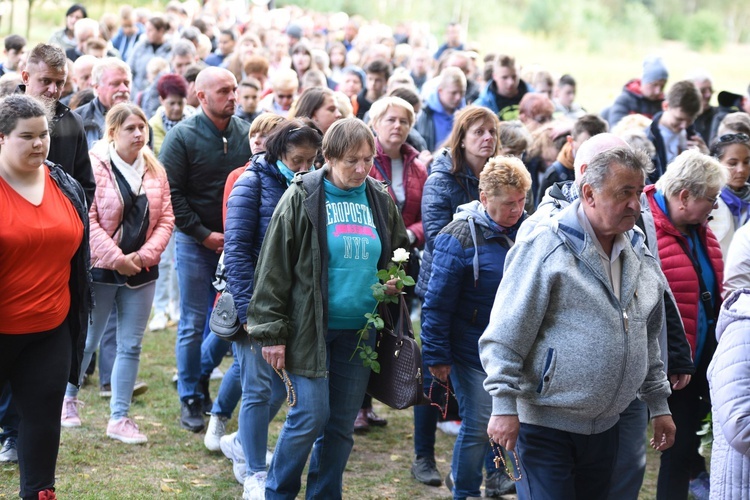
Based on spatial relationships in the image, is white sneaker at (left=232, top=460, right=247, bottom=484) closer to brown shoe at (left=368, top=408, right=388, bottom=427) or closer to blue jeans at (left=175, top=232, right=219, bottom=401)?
blue jeans at (left=175, top=232, right=219, bottom=401)

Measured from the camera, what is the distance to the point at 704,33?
40.2m

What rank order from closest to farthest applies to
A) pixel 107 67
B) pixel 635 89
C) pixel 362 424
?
pixel 362 424
pixel 107 67
pixel 635 89

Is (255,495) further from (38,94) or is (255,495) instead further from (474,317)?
(38,94)

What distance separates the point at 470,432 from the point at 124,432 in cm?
253

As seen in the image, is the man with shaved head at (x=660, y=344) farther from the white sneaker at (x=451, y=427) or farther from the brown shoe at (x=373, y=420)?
the brown shoe at (x=373, y=420)

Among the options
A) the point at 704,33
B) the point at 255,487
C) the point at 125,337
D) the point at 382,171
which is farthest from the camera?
the point at 704,33

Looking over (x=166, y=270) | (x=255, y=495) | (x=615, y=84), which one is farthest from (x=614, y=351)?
(x=615, y=84)

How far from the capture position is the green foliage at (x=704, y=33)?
39131mm

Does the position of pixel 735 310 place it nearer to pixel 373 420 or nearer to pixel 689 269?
pixel 689 269

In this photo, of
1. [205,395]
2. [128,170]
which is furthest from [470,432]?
[128,170]

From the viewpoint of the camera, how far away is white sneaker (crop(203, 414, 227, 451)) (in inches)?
255

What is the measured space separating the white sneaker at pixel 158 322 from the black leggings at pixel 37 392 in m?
4.78

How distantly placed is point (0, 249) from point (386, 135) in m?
3.19

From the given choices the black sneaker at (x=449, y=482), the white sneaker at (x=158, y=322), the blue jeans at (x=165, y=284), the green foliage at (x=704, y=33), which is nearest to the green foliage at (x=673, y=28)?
the green foliage at (x=704, y=33)
